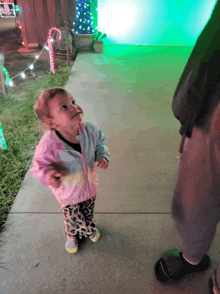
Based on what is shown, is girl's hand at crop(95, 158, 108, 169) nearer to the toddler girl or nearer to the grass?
the toddler girl

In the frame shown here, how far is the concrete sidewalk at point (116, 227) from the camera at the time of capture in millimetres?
1665

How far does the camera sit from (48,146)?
1336mm

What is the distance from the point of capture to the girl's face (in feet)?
4.09

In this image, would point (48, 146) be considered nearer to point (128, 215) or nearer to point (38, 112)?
point (38, 112)

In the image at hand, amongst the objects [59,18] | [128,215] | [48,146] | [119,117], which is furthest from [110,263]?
[59,18]

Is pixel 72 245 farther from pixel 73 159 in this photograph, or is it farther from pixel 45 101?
pixel 45 101

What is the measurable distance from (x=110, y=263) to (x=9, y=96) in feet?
12.5

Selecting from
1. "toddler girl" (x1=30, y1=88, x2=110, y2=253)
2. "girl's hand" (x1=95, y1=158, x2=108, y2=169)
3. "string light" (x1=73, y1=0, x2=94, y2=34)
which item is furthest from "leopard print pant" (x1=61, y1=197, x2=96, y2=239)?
"string light" (x1=73, y1=0, x2=94, y2=34)

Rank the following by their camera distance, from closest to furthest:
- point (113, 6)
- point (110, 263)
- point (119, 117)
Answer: point (110, 263) → point (119, 117) → point (113, 6)

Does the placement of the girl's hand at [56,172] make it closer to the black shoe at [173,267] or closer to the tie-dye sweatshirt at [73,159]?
the tie-dye sweatshirt at [73,159]

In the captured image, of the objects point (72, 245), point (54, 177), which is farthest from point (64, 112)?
point (72, 245)

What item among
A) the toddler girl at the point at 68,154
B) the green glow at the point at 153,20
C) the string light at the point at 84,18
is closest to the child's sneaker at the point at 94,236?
the toddler girl at the point at 68,154

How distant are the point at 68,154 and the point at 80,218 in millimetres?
587

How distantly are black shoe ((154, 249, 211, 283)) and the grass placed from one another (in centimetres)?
134
